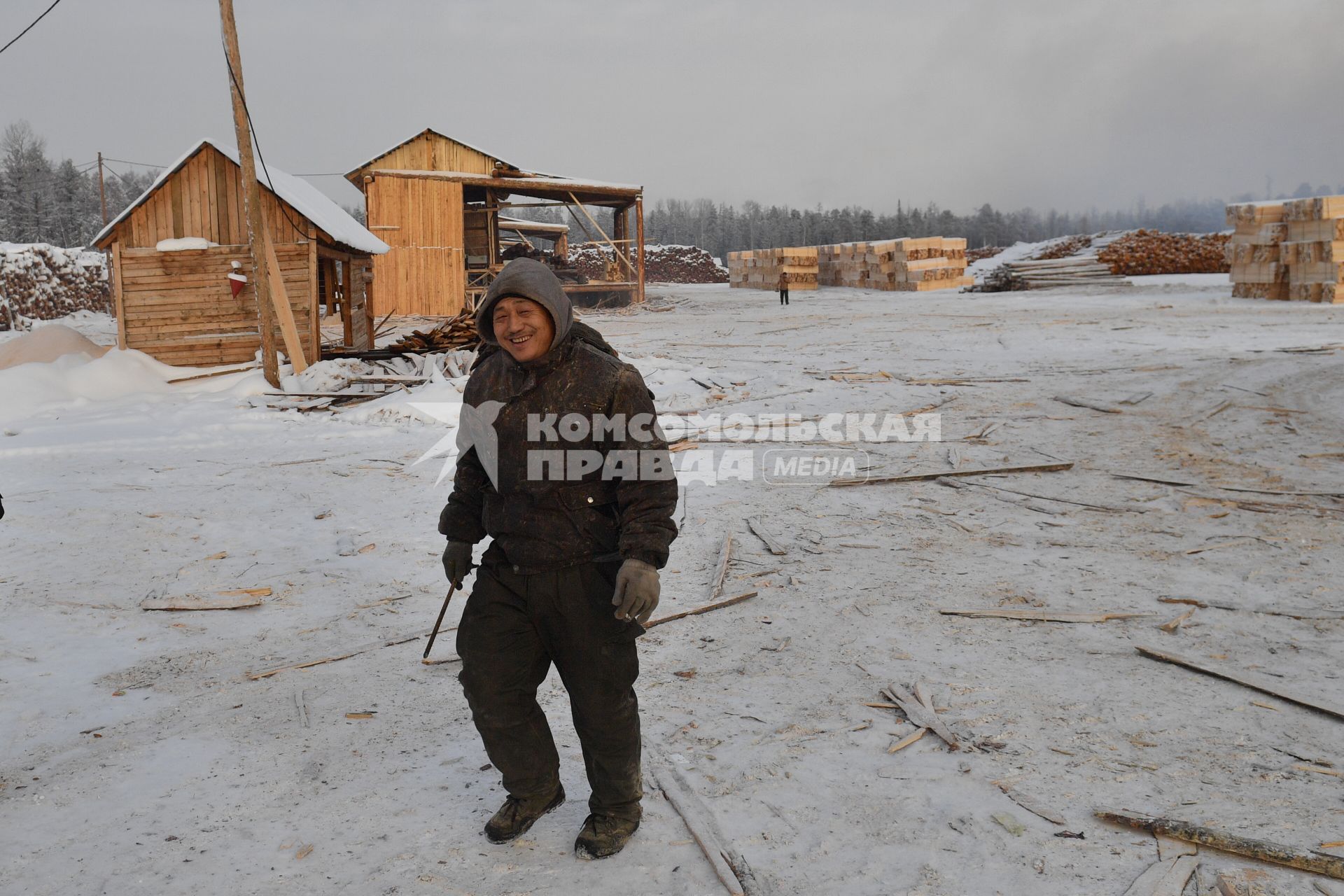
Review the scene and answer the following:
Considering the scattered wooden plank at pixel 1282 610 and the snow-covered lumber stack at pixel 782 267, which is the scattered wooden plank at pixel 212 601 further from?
the snow-covered lumber stack at pixel 782 267

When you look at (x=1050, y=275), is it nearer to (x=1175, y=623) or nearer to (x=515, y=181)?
(x=515, y=181)

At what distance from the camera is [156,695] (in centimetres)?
418

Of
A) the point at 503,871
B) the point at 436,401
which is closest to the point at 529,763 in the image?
the point at 503,871

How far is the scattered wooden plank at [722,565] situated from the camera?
17.9ft

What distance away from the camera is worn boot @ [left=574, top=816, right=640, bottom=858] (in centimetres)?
289

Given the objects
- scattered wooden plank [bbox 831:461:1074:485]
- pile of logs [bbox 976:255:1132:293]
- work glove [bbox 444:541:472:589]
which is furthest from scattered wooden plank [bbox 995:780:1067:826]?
pile of logs [bbox 976:255:1132:293]

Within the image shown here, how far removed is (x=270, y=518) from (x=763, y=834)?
18.1 feet

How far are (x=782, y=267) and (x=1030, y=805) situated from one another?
40306 millimetres

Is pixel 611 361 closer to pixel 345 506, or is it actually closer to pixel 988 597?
pixel 988 597

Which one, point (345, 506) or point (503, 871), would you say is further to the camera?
point (345, 506)

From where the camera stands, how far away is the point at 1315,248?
22.2 meters

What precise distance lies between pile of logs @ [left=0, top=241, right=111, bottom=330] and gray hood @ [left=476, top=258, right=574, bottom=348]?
30.6 m

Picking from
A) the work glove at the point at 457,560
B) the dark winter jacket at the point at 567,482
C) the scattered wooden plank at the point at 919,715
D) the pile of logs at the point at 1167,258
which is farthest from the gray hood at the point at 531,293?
the pile of logs at the point at 1167,258

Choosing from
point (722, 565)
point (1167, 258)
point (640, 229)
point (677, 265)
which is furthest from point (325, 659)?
point (677, 265)
